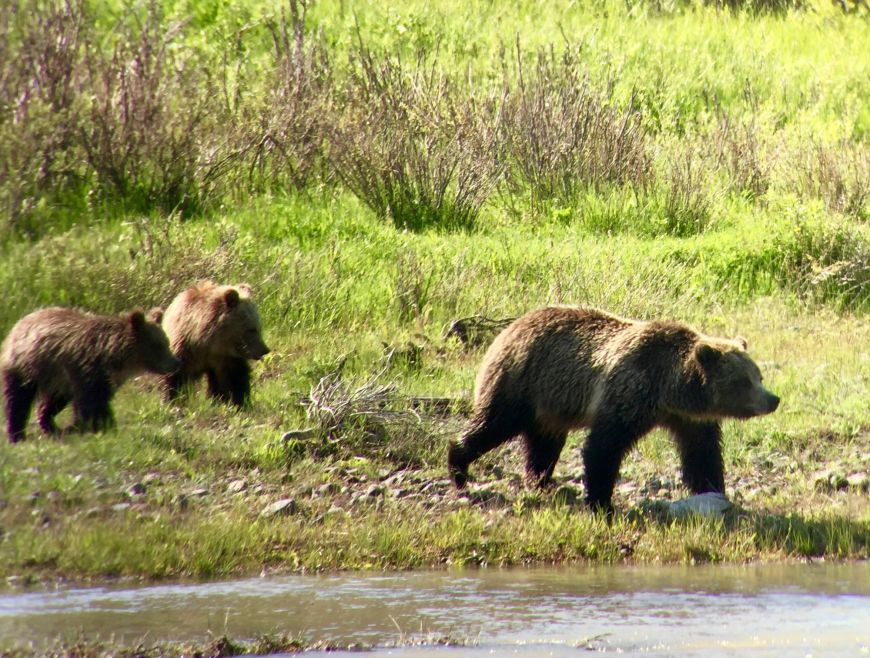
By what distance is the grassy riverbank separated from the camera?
22.8ft

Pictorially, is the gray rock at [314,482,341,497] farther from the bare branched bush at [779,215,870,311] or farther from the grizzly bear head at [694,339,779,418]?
the bare branched bush at [779,215,870,311]

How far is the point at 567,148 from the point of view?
1396 centimetres

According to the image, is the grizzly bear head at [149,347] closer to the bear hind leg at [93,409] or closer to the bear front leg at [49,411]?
the bear hind leg at [93,409]


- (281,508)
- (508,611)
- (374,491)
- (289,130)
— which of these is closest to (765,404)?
(374,491)

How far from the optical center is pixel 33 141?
36.3ft

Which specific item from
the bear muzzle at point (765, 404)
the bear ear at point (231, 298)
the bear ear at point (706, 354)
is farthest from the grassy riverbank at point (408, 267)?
the bear ear at point (706, 354)

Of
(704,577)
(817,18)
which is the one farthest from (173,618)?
(817,18)

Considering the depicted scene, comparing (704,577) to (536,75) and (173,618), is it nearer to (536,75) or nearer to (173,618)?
(173,618)

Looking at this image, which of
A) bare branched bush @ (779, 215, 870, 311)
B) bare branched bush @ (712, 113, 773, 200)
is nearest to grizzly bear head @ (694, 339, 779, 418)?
bare branched bush @ (779, 215, 870, 311)

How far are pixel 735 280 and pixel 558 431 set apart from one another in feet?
16.5

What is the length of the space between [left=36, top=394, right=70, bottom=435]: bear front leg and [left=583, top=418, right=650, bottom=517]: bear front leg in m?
3.33

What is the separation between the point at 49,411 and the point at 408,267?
12.6 ft

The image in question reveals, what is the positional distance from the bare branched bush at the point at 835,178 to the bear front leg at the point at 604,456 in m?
7.11

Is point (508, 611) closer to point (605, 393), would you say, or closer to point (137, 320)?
point (605, 393)
